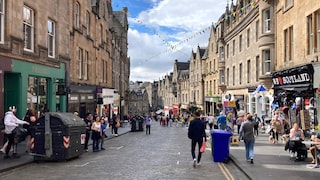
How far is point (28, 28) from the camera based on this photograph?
1944 centimetres

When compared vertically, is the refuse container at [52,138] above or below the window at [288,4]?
below

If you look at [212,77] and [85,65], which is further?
[212,77]

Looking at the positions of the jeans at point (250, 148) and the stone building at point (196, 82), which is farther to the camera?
the stone building at point (196, 82)

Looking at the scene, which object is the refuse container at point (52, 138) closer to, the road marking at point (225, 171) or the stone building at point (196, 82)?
the road marking at point (225, 171)

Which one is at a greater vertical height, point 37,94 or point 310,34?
point 310,34

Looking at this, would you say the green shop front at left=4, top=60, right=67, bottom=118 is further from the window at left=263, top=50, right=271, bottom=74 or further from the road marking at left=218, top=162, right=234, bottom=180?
the window at left=263, top=50, right=271, bottom=74

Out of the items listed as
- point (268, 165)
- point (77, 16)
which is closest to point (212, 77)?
point (77, 16)

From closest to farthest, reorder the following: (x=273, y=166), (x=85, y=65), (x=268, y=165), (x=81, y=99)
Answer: (x=273, y=166)
(x=268, y=165)
(x=81, y=99)
(x=85, y=65)

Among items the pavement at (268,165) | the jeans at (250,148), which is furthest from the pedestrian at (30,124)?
the jeans at (250,148)

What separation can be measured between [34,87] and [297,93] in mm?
13723

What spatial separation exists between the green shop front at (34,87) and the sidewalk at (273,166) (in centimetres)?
1016

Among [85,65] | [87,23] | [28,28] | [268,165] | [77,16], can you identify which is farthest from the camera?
[87,23]

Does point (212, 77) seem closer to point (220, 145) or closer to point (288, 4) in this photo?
point (288, 4)

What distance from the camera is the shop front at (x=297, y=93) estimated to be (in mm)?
18750
